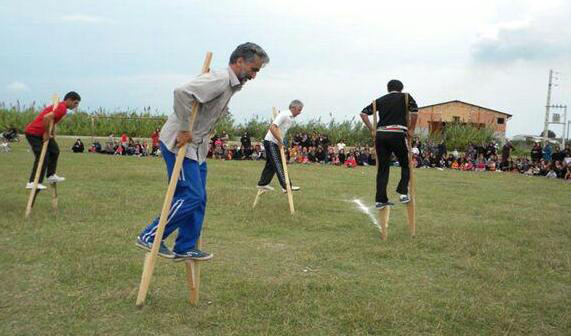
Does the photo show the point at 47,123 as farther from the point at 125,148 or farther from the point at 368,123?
the point at 125,148

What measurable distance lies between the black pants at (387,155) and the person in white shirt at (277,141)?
2608 mm

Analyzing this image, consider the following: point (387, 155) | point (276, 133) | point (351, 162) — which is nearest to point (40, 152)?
point (276, 133)

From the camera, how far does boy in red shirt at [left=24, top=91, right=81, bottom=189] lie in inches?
351

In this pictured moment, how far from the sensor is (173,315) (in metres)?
4.58

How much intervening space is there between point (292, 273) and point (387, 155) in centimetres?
317

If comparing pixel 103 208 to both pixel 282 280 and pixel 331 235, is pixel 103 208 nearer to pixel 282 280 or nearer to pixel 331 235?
pixel 331 235

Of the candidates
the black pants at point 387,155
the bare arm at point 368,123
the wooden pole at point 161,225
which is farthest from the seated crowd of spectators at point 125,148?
the wooden pole at point 161,225

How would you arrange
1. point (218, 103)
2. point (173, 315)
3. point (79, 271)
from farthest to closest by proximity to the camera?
point (79, 271) < point (218, 103) < point (173, 315)

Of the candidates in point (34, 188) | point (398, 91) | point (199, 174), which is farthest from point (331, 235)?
point (34, 188)

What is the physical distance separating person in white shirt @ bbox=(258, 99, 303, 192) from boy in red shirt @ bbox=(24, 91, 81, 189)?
3.71 meters

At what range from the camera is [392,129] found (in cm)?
823

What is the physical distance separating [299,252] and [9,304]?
11.4 ft

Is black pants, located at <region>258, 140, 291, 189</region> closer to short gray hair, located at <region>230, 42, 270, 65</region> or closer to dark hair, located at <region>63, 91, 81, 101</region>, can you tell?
dark hair, located at <region>63, 91, 81, 101</region>

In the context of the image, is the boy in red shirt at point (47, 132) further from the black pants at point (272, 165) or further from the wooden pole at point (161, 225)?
the wooden pole at point (161, 225)
